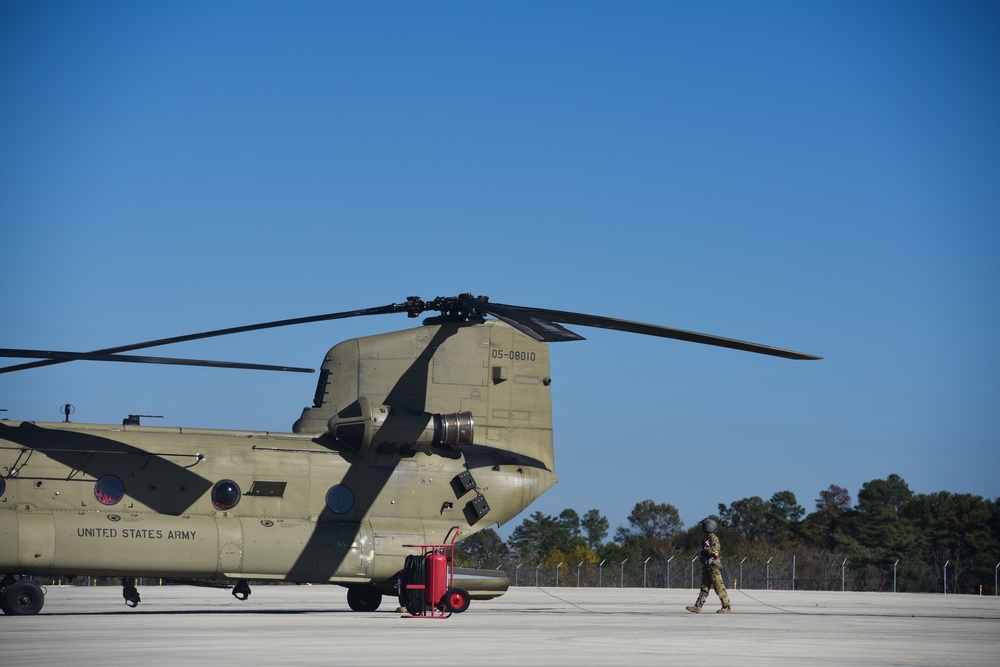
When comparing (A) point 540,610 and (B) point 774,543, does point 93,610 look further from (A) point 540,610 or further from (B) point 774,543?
(B) point 774,543

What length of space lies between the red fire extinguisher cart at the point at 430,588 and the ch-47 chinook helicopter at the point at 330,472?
0.09 metres

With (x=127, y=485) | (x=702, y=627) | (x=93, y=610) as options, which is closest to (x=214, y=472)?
(x=127, y=485)

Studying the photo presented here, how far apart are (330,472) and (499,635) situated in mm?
5938

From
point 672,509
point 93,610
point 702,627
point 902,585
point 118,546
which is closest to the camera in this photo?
point 702,627

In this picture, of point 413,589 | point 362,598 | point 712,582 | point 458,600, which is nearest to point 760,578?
point 712,582

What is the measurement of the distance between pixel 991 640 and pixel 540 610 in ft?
24.2

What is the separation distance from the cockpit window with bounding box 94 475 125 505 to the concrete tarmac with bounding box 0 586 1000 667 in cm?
166

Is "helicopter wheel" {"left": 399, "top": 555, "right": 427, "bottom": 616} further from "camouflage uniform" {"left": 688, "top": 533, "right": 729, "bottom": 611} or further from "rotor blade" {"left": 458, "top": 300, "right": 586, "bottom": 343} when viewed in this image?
"camouflage uniform" {"left": 688, "top": 533, "right": 729, "bottom": 611}

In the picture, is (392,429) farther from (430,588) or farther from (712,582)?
(712,582)

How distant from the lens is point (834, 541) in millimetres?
66500

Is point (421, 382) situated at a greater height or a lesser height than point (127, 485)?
greater

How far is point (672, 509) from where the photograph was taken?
4021 inches

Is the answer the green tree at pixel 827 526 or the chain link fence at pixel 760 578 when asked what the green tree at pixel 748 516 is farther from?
the chain link fence at pixel 760 578

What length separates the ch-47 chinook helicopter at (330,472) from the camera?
55.6 ft
